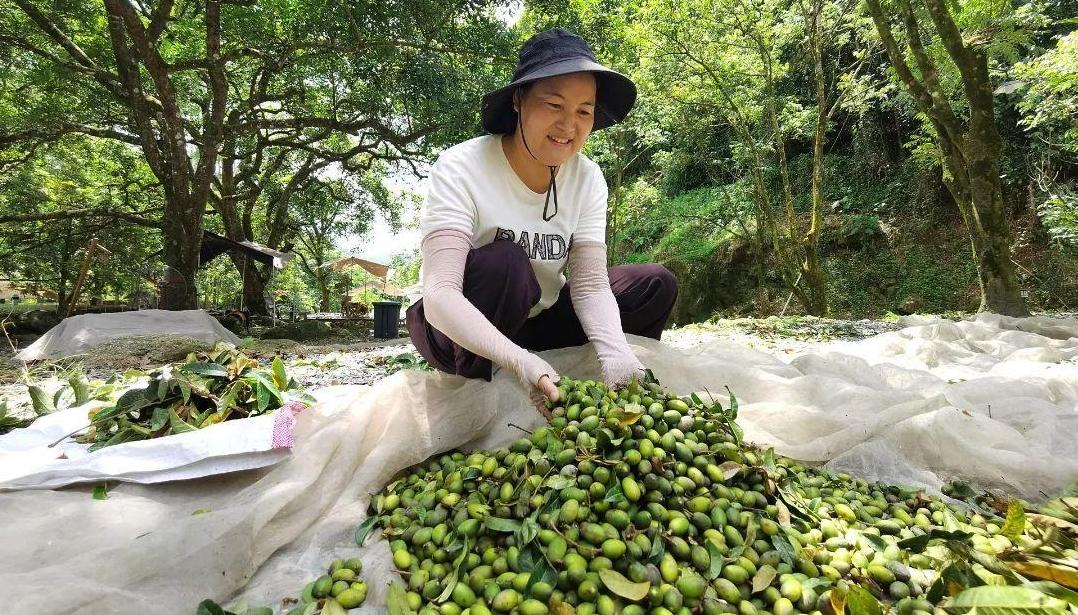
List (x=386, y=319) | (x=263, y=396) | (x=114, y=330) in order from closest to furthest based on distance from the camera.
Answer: (x=263, y=396)
(x=114, y=330)
(x=386, y=319)

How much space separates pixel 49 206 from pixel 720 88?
15.4 metres

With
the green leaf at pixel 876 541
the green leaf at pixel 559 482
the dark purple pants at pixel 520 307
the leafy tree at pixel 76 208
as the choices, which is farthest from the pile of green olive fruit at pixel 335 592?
the leafy tree at pixel 76 208

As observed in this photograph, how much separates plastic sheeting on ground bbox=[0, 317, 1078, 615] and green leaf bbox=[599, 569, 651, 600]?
0.49 meters

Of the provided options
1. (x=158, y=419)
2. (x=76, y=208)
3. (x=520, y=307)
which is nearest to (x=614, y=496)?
(x=520, y=307)

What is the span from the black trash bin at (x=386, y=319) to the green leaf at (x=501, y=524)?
9.55 m

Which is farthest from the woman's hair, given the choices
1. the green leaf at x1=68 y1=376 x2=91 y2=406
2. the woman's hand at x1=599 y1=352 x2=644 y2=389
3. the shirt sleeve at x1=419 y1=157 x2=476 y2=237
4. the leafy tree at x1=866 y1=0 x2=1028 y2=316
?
the leafy tree at x1=866 y1=0 x2=1028 y2=316

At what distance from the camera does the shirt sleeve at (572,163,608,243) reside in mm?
2223

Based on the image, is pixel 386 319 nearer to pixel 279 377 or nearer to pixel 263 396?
pixel 279 377

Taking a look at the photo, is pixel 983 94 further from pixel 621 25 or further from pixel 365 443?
pixel 365 443

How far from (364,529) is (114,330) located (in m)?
6.51

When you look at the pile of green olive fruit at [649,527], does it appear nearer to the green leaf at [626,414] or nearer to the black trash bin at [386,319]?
the green leaf at [626,414]

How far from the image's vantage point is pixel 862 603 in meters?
0.97

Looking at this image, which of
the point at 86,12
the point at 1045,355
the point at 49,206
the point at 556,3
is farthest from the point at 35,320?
the point at 1045,355

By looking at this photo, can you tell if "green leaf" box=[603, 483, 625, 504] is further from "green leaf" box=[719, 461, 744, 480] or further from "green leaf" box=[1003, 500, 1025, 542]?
"green leaf" box=[1003, 500, 1025, 542]
